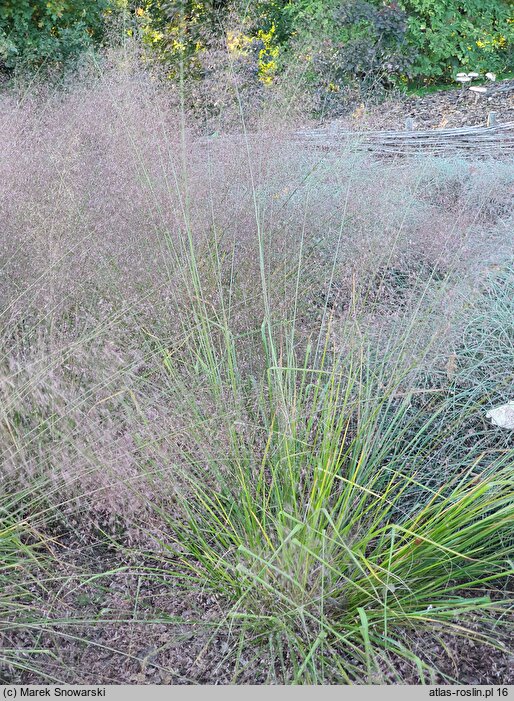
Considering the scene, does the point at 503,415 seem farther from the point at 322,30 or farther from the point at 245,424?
the point at 322,30

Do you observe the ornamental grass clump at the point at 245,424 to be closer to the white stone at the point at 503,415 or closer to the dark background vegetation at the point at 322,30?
the white stone at the point at 503,415

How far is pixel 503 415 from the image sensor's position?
1951mm

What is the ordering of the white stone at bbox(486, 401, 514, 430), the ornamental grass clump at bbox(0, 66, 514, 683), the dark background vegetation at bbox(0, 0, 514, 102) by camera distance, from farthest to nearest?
the dark background vegetation at bbox(0, 0, 514, 102) < the white stone at bbox(486, 401, 514, 430) < the ornamental grass clump at bbox(0, 66, 514, 683)

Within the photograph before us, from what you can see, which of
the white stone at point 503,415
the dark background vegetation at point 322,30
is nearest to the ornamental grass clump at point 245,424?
the white stone at point 503,415

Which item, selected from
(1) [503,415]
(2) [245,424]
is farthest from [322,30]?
(2) [245,424]

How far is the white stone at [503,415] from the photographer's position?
194 centimetres

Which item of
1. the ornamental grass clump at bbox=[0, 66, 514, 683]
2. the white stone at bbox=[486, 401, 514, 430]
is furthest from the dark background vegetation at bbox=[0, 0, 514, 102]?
the white stone at bbox=[486, 401, 514, 430]

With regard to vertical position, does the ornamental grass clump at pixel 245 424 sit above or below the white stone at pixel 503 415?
above

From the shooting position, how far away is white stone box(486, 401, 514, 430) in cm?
194

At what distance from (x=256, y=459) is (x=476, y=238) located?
1.60 m

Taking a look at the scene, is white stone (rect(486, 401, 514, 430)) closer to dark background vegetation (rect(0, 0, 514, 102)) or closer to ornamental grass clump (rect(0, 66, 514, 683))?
ornamental grass clump (rect(0, 66, 514, 683))

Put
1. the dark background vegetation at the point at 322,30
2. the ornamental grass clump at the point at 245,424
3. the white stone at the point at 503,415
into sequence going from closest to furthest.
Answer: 1. the ornamental grass clump at the point at 245,424
2. the white stone at the point at 503,415
3. the dark background vegetation at the point at 322,30

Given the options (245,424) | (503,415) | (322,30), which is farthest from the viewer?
(322,30)
